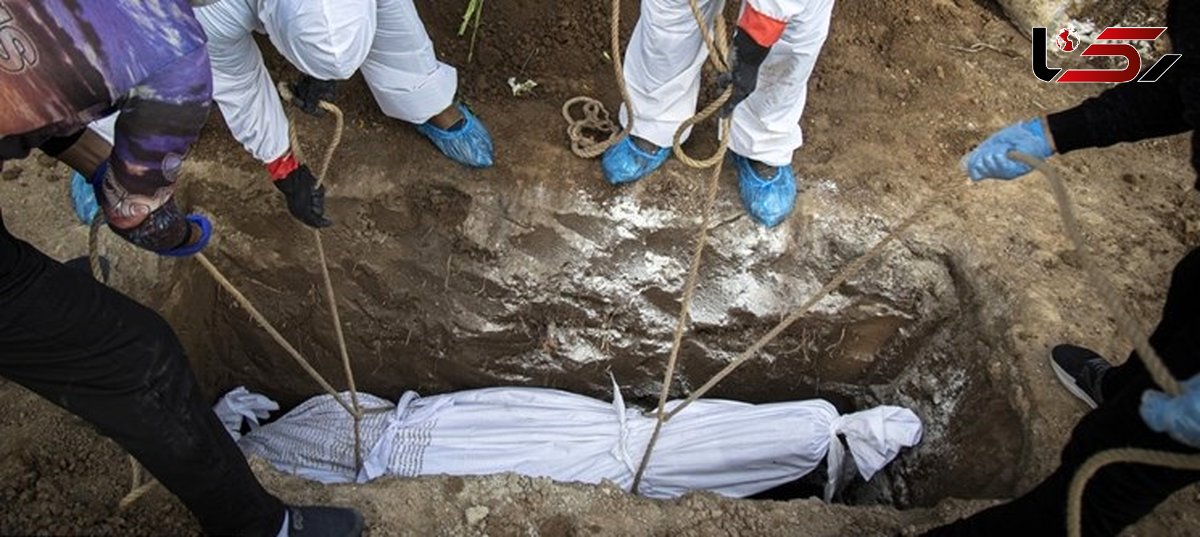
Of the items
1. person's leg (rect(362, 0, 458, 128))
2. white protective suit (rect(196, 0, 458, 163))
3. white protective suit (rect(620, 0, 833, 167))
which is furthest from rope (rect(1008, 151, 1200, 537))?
person's leg (rect(362, 0, 458, 128))

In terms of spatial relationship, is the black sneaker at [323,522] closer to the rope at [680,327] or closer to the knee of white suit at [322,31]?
the rope at [680,327]

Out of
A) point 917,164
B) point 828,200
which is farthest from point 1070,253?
point 828,200

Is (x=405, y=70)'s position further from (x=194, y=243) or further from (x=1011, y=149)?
(x=1011, y=149)

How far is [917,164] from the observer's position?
296 centimetres

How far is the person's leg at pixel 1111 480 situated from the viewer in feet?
5.16

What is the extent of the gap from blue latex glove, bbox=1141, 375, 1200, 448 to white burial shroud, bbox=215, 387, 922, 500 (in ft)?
4.08

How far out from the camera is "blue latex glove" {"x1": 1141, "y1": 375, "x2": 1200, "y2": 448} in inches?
56.1

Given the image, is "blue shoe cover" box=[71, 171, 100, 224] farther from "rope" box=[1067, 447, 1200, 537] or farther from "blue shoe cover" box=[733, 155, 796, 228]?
"rope" box=[1067, 447, 1200, 537]

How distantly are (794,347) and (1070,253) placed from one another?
0.88 metres

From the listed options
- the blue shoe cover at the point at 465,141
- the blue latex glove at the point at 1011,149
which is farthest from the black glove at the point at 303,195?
the blue latex glove at the point at 1011,149

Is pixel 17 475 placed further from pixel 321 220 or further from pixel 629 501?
pixel 629 501

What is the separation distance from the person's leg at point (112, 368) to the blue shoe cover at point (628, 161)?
4.96 ft

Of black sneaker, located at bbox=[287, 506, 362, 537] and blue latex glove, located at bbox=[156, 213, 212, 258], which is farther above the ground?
blue latex glove, located at bbox=[156, 213, 212, 258]

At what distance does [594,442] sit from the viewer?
280cm
